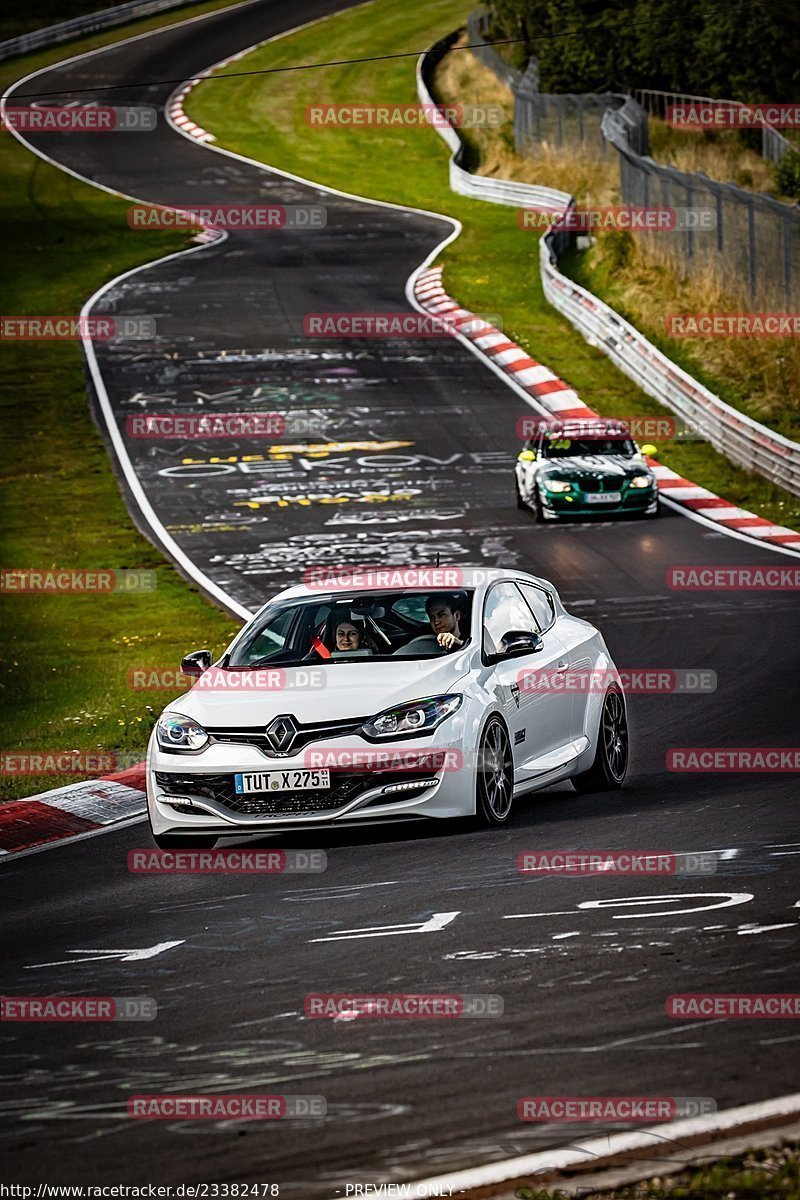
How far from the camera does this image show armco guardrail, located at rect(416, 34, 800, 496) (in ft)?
93.6

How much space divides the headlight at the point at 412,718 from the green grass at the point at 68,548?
13.2 ft

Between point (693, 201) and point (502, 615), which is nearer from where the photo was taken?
point (502, 615)

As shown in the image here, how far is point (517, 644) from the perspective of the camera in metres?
11.7

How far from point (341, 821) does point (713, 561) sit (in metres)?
13.7

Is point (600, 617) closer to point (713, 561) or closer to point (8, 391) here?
point (713, 561)

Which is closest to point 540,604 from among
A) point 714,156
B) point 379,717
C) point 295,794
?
point 379,717

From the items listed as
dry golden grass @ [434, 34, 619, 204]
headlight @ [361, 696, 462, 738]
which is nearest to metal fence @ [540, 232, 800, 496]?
dry golden grass @ [434, 34, 619, 204]

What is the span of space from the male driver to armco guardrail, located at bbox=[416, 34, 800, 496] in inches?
641

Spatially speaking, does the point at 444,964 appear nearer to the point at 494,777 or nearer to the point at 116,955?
the point at 116,955

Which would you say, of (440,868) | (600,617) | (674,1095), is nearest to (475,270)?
(600,617)

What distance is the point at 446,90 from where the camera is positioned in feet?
230

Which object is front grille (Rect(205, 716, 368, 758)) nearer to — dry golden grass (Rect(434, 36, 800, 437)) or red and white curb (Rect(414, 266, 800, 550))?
red and white curb (Rect(414, 266, 800, 550))

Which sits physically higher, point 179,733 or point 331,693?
point 331,693

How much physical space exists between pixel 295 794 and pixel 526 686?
188 centimetres
